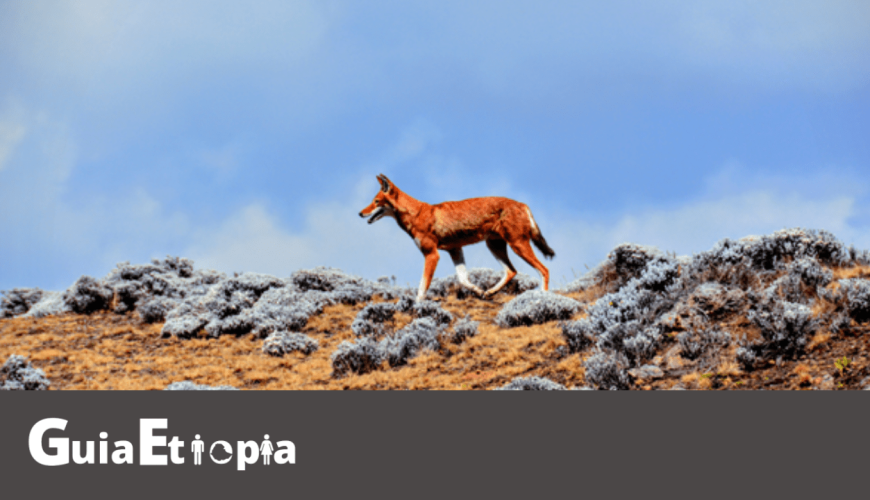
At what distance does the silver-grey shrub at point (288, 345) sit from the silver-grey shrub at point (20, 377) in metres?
4.94

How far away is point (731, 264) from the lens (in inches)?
511

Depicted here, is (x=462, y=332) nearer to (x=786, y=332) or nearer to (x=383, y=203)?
(x=383, y=203)

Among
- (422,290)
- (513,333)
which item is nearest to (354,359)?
(513,333)

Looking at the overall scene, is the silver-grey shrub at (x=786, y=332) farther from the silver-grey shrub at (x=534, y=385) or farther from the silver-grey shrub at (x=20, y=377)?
the silver-grey shrub at (x=20, y=377)

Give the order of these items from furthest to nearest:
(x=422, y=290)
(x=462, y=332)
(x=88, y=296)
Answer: (x=88, y=296), (x=422, y=290), (x=462, y=332)

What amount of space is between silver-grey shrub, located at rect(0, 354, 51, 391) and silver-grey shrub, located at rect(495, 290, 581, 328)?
10.7m

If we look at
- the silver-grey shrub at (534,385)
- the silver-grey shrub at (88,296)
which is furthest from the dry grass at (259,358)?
the silver-grey shrub at (88,296)

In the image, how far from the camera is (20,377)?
1427 cm

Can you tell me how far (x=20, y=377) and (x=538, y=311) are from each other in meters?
12.1

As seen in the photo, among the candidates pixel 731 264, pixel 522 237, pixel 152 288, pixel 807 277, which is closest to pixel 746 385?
pixel 807 277

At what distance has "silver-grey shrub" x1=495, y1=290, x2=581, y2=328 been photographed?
1595 cm

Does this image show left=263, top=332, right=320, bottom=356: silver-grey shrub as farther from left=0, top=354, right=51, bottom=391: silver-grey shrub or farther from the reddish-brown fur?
A: left=0, top=354, right=51, bottom=391: silver-grey shrub

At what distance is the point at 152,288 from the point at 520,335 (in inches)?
670

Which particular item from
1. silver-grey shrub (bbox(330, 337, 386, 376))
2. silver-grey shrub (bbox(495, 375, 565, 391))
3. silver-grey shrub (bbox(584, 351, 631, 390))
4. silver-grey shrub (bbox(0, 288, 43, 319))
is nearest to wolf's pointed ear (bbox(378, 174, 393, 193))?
silver-grey shrub (bbox(330, 337, 386, 376))
